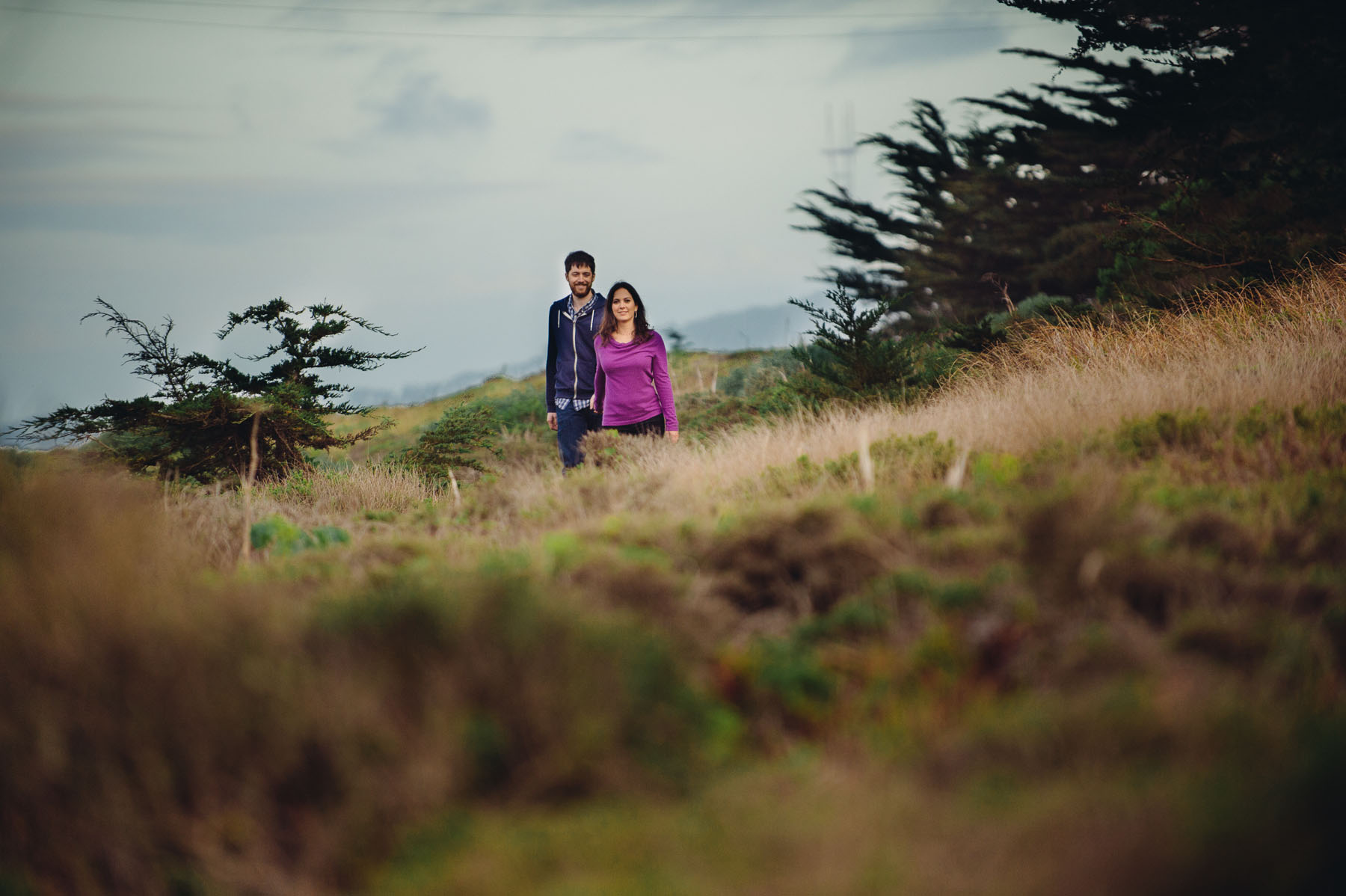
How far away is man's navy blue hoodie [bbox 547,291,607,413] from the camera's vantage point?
7.32m

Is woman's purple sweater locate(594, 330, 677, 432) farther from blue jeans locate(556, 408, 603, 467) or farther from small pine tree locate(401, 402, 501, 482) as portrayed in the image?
small pine tree locate(401, 402, 501, 482)

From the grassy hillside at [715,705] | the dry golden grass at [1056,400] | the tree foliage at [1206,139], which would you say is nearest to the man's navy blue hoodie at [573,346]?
the dry golden grass at [1056,400]

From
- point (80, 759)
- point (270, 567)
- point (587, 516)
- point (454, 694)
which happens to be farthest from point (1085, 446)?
point (80, 759)

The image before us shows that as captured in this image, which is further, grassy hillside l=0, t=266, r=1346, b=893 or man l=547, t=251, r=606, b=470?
man l=547, t=251, r=606, b=470

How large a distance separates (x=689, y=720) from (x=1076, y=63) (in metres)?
17.2

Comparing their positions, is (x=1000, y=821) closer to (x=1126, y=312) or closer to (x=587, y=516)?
(x=587, y=516)

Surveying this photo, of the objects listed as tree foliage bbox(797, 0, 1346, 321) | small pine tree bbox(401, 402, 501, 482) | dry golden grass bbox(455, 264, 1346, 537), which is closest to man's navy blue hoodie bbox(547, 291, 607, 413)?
dry golden grass bbox(455, 264, 1346, 537)

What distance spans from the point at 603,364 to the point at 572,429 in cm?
69

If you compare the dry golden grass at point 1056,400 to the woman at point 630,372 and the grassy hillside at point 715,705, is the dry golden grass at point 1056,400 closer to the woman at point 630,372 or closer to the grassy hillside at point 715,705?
the woman at point 630,372

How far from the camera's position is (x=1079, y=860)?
1680 mm

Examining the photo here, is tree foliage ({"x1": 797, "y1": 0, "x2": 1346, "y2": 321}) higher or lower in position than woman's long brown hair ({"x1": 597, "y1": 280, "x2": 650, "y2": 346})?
higher

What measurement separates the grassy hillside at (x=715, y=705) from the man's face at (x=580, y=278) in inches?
148

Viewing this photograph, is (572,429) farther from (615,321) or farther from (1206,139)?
(1206,139)

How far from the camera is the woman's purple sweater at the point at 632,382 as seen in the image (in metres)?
7.17
